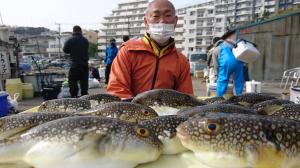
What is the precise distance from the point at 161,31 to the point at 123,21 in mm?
101019

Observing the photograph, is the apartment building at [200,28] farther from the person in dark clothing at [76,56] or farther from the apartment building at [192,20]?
the person in dark clothing at [76,56]

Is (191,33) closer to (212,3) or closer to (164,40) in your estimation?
(212,3)

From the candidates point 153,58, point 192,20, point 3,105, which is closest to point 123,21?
point 192,20

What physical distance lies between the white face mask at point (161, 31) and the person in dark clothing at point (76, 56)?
5.81 metres

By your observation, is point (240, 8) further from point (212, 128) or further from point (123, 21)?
point (212, 128)

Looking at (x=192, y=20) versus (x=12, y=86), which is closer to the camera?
(x=12, y=86)

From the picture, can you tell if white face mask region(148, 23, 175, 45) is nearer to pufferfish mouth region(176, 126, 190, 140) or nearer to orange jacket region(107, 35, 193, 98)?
orange jacket region(107, 35, 193, 98)

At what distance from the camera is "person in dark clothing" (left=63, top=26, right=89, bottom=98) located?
8453 mm

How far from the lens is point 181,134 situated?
1282mm

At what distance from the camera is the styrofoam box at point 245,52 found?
5.60 meters

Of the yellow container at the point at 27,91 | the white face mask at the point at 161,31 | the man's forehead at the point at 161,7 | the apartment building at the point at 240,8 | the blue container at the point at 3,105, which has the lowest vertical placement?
the yellow container at the point at 27,91

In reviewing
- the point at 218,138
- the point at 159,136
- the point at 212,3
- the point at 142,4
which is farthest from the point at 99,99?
the point at 212,3

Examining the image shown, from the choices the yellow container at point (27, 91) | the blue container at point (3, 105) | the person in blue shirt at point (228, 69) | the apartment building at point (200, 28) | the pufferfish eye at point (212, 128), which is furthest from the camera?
the apartment building at point (200, 28)

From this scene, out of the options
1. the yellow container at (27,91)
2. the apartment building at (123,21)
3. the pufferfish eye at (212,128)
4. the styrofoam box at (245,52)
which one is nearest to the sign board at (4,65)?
the yellow container at (27,91)
